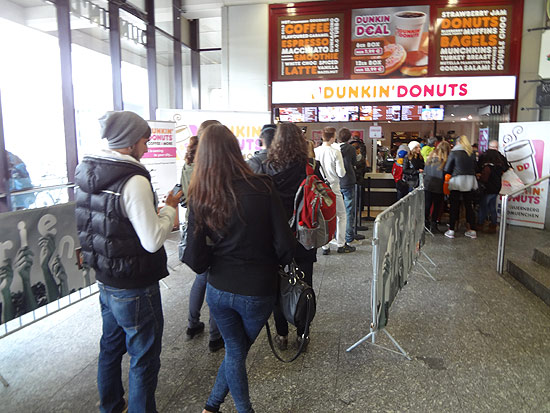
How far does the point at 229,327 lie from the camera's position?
75.6 inches

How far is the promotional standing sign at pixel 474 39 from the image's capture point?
755cm

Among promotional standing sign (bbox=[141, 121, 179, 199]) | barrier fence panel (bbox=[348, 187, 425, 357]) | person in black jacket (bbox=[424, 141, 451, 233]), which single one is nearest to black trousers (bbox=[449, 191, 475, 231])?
person in black jacket (bbox=[424, 141, 451, 233])

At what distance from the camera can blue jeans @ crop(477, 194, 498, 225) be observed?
698cm

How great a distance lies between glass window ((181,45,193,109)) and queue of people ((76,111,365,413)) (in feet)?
24.5

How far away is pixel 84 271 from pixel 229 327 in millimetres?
1950

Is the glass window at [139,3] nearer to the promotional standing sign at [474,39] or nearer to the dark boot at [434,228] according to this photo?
the promotional standing sign at [474,39]

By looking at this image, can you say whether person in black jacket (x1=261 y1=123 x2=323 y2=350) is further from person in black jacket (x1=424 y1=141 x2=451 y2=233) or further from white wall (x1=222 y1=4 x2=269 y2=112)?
white wall (x1=222 y1=4 x2=269 y2=112)

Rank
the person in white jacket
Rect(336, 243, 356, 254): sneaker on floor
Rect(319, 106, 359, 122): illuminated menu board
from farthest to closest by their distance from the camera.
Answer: Rect(319, 106, 359, 122): illuminated menu board, Rect(336, 243, 356, 254): sneaker on floor, the person in white jacket

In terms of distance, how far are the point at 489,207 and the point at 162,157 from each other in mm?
5548

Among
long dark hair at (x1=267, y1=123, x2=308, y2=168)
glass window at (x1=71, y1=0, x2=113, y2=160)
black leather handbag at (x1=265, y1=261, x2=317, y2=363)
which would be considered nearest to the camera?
black leather handbag at (x1=265, y1=261, x2=317, y2=363)

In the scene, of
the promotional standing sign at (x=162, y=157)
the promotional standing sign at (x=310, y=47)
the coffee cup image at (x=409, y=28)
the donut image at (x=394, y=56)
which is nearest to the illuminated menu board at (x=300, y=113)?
the promotional standing sign at (x=310, y=47)

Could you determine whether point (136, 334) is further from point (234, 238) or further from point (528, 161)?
point (528, 161)

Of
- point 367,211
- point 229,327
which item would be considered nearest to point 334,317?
point 229,327

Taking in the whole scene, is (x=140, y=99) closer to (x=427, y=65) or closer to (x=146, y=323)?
(x=427, y=65)
